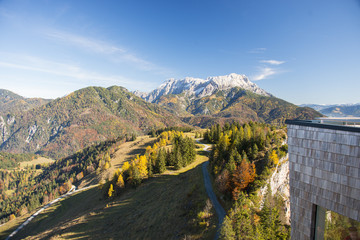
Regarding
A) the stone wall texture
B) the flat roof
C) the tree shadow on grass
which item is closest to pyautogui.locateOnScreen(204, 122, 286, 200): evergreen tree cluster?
the tree shadow on grass

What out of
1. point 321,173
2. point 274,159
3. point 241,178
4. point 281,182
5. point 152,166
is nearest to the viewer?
point 321,173

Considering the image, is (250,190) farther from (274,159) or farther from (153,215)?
(153,215)

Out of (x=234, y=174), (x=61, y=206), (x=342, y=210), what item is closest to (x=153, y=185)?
(x=234, y=174)

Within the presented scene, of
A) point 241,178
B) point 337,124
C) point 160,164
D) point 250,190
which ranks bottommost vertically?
point 160,164

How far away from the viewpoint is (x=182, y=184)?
4959 centimetres

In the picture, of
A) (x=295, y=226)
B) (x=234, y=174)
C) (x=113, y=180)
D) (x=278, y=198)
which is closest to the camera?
(x=295, y=226)

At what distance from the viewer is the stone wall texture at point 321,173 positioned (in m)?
10.8

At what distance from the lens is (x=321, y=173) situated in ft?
40.8

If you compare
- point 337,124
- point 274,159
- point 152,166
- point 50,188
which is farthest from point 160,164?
point 50,188

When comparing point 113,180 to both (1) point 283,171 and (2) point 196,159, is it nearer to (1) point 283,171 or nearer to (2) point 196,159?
(2) point 196,159

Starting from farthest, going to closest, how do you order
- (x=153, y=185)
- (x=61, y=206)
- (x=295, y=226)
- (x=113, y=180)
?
(x=61, y=206), (x=113, y=180), (x=153, y=185), (x=295, y=226)

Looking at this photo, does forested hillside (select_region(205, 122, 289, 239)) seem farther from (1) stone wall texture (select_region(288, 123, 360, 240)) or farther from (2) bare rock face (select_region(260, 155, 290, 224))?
(1) stone wall texture (select_region(288, 123, 360, 240))

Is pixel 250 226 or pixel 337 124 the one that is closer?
pixel 337 124

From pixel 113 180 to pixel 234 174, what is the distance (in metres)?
56.7
